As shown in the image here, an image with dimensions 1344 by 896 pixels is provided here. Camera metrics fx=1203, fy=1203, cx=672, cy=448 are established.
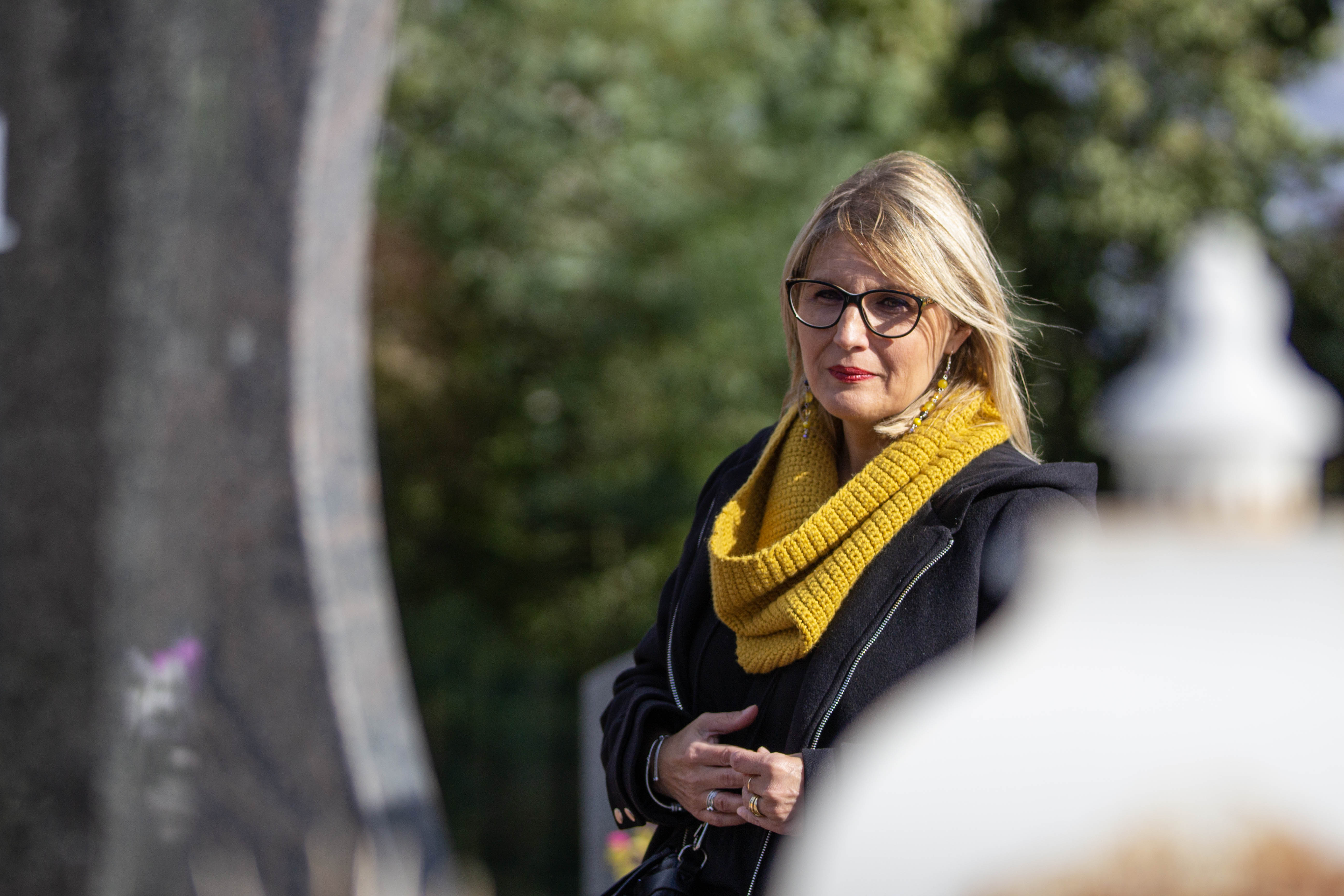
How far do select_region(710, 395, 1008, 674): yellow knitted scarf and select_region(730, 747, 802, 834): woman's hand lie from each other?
0.17 meters

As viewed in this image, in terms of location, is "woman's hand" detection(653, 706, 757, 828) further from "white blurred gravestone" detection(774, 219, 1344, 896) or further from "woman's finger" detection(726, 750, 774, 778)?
"white blurred gravestone" detection(774, 219, 1344, 896)

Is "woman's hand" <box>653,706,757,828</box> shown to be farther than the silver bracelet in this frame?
No

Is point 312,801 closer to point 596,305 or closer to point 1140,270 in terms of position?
point 596,305

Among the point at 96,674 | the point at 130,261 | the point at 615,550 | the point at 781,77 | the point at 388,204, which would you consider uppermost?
the point at 781,77

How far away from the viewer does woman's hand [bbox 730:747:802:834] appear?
1.45 metres

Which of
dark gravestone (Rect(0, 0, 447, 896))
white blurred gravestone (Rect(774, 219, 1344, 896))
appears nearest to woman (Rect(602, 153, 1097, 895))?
white blurred gravestone (Rect(774, 219, 1344, 896))

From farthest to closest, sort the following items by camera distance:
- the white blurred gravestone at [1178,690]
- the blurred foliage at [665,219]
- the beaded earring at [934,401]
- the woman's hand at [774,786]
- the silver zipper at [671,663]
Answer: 1. the blurred foliage at [665,219]
2. the silver zipper at [671,663]
3. the beaded earring at [934,401]
4. the woman's hand at [774,786]
5. the white blurred gravestone at [1178,690]

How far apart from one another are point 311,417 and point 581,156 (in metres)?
6.13

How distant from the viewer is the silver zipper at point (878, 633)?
5.02 feet

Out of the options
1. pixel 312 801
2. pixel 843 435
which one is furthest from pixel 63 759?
pixel 843 435

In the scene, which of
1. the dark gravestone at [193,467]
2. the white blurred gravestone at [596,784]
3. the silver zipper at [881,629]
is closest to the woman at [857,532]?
the silver zipper at [881,629]

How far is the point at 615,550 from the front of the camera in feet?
34.4

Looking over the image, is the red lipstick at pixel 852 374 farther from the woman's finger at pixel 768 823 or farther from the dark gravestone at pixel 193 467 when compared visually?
the dark gravestone at pixel 193 467

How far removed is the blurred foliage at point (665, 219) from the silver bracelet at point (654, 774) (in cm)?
757
